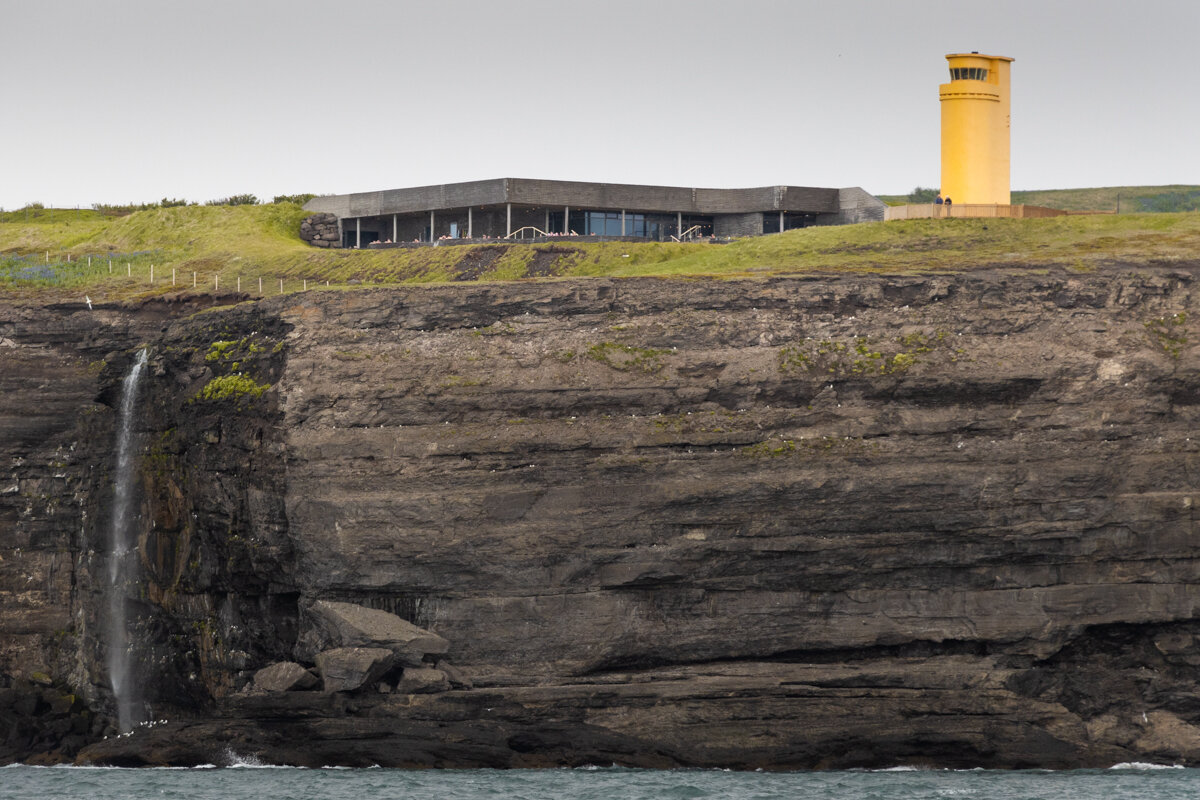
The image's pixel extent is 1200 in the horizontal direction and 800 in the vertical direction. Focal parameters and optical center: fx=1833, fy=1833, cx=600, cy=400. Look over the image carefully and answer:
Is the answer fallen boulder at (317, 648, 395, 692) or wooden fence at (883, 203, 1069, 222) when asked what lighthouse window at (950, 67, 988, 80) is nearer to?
wooden fence at (883, 203, 1069, 222)

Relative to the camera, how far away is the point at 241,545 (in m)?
59.8

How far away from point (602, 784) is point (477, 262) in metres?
31.8

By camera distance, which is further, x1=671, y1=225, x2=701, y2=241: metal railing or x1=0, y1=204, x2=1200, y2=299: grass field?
x1=671, y1=225, x2=701, y2=241: metal railing

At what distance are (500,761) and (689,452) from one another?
10996 millimetres

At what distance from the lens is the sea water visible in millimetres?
47188

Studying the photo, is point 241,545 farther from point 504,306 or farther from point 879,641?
point 879,641

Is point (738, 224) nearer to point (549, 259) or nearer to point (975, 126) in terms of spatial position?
point (549, 259)

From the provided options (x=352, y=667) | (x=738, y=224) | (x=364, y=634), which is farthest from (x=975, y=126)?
(x=352, y=667)

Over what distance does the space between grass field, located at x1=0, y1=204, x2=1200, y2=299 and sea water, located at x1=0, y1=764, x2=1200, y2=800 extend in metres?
19.1

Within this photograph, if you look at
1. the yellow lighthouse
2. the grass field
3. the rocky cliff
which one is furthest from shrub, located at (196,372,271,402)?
the yellow lighthouse

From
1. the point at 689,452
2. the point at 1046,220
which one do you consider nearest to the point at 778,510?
the point at 689,452

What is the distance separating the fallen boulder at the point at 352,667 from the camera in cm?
5322

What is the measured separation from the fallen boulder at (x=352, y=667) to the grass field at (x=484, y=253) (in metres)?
18.3

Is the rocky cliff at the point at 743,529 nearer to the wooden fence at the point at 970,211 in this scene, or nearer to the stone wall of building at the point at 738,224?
the wooden fence at the point at 970,211
